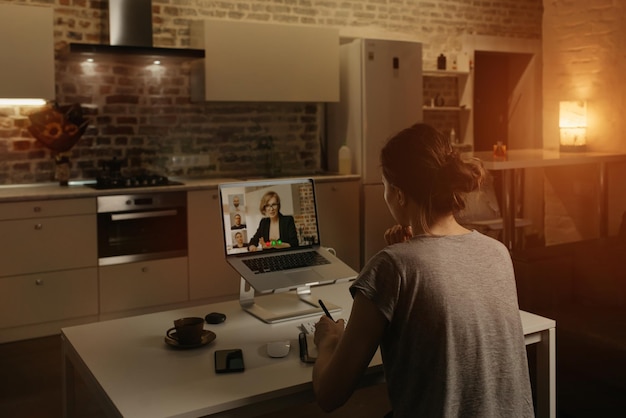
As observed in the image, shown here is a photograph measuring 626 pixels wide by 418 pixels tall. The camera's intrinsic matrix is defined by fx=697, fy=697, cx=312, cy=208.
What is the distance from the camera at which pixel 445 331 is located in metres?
1.59

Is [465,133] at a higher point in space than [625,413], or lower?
higher

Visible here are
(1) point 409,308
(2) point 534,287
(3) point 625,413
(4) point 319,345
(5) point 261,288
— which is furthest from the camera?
(2) point 534,287

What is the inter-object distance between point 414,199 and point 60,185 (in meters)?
3.89

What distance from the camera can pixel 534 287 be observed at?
137 inches

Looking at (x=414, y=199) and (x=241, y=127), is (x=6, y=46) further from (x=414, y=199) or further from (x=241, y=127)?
(x=414, y=199)

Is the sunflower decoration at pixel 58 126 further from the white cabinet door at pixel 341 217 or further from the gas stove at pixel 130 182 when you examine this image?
the white cabinet door at pixel 341 217

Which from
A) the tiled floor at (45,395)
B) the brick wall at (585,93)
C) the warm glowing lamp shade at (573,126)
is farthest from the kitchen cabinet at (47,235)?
the brick wall at (585,93)

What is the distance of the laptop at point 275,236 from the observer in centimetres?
254

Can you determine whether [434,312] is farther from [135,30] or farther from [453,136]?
[453,136]

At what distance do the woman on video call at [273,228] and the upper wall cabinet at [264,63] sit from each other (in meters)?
2.86

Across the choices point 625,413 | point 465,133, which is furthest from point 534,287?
point 465,133

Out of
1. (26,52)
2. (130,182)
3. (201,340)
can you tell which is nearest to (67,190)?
(130,182)

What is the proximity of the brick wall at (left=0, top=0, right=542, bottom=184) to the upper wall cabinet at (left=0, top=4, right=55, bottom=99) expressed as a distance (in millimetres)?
385

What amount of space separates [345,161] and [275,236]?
134 inches
